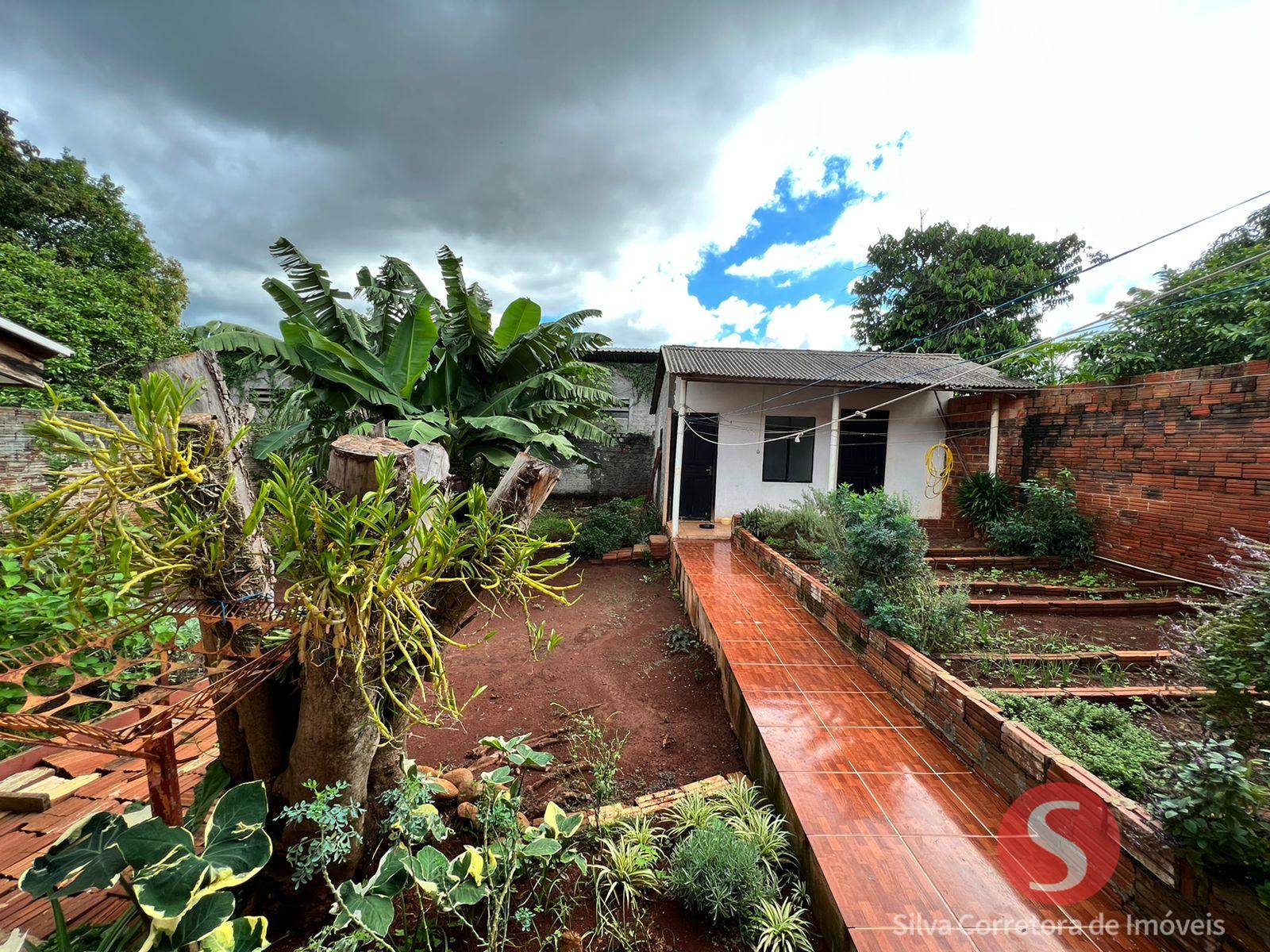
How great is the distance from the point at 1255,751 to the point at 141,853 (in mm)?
3756

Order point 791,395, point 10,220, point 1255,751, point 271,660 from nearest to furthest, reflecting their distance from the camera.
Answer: point 271,660
point 1255,751
point 791,395
point 10,220

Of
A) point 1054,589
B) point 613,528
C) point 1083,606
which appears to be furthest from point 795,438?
point 1083,606

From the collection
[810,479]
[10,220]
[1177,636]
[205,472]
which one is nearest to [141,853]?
[205,472]

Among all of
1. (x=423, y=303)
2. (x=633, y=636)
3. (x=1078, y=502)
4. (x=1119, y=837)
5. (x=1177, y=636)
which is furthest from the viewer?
(x=1078, y=502)

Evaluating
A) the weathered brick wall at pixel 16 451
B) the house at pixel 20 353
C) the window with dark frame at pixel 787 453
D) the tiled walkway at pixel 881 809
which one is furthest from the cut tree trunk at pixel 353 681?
the window with dark frame at pixel 787 453

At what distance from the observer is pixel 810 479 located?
1010cm

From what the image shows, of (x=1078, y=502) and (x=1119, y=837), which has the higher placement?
(x=1078, y=502)

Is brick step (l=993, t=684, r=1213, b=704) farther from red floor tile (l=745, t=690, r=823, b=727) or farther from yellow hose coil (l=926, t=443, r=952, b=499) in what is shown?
yellow hose coil (l=926, t=443, r=952, b=499)

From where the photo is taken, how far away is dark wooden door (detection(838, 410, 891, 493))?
10.3 m

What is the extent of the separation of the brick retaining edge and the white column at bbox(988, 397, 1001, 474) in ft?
22.2

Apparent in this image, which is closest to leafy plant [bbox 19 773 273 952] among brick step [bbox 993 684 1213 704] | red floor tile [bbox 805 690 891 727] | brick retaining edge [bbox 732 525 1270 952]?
red floor tile [bbox 805 690 891 727]

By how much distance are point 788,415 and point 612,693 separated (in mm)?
7376

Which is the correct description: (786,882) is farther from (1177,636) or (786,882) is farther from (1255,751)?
(1177,636)

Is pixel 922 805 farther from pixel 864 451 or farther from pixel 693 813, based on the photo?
pixel 864 451
